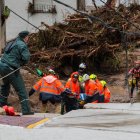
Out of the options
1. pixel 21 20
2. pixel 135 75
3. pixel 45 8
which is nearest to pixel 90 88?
pixel 135 75

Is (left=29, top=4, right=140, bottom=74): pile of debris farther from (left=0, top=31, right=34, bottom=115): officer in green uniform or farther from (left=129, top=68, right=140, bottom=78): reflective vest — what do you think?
(left=0, top=31, right=34, bottom=115): officer in green uniform

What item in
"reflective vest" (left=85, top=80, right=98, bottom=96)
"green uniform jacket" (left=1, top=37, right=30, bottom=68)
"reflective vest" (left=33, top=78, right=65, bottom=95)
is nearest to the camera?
"green uniform jacket" (left=1, top=37, right=30, bottom=68)

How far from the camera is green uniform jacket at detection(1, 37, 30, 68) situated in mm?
7723

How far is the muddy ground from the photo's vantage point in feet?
38.7

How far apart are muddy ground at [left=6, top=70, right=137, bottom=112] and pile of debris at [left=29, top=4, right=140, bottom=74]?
21.3 inches

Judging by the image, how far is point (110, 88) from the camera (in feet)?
49.6

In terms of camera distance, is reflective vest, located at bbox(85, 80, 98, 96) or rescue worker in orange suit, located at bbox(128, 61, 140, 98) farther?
rescue worker in orange suit, located at bbox(128, 61, 140, 98)

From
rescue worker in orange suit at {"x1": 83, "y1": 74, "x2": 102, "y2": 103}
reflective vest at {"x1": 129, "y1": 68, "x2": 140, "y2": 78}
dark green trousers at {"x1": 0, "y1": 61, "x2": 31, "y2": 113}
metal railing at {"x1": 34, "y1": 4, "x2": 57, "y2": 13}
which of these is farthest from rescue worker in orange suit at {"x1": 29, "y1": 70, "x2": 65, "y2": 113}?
metal railing at {"x1": 34, "y1": 4, "x2": 57, "y2": 13}

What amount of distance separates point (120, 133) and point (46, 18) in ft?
56.2

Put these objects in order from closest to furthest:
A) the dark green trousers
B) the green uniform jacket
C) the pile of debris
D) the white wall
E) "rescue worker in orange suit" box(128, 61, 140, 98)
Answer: the green uniform jacket < the dark green trousers < "rescue worker in orange suit" box(128, 61, 140, 98) < the pile of debris < the white wall

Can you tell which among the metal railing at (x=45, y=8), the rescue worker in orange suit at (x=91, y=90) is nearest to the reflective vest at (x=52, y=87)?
the rescue worker in orange suit at (x=91, y=90)

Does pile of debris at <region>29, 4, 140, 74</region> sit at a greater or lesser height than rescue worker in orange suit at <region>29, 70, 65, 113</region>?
greater

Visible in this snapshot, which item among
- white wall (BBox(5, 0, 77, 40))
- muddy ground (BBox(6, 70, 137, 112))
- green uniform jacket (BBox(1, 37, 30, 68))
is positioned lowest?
muddy ground (BBox(6, 70, 137, 112))

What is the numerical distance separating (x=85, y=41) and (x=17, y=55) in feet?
27.3
